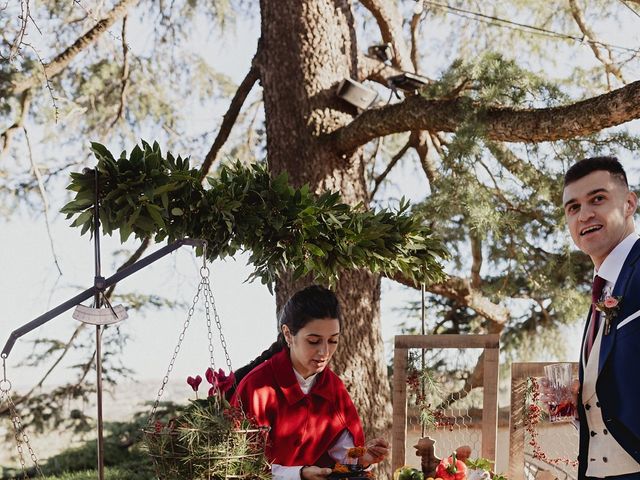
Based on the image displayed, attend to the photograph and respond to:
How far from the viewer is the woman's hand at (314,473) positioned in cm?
268

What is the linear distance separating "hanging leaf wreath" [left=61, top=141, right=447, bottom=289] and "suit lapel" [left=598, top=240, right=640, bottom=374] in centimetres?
112

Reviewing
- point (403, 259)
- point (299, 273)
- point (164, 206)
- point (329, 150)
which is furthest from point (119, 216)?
point (329, 150)

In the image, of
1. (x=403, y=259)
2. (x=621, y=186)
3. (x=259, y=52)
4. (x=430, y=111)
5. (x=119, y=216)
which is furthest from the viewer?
(x=259, y=52)

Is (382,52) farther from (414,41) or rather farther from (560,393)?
(560,393)

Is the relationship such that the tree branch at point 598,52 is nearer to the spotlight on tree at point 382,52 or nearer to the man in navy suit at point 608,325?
the spotlight on tree at point 382,52

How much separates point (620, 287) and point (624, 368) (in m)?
0.21

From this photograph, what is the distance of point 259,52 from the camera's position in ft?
16.2

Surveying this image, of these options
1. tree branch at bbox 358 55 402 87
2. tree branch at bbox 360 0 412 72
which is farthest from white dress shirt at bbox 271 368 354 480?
tree branch at bbox 360 0 412 72

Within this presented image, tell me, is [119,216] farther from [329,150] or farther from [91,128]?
[91,128]

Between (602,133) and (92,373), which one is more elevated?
(602,133)

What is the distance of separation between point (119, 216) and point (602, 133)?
323cm

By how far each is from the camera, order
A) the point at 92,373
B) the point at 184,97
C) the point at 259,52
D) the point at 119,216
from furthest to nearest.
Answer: the point at 184,97 → the point at 92,373 → the point at 259,52 → the point at 119,216

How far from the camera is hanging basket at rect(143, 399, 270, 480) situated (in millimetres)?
2461

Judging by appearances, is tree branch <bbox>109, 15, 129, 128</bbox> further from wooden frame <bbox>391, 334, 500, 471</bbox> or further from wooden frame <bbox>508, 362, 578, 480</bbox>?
wooden frame <bbox>508, 362, 578, 480</bbox>
